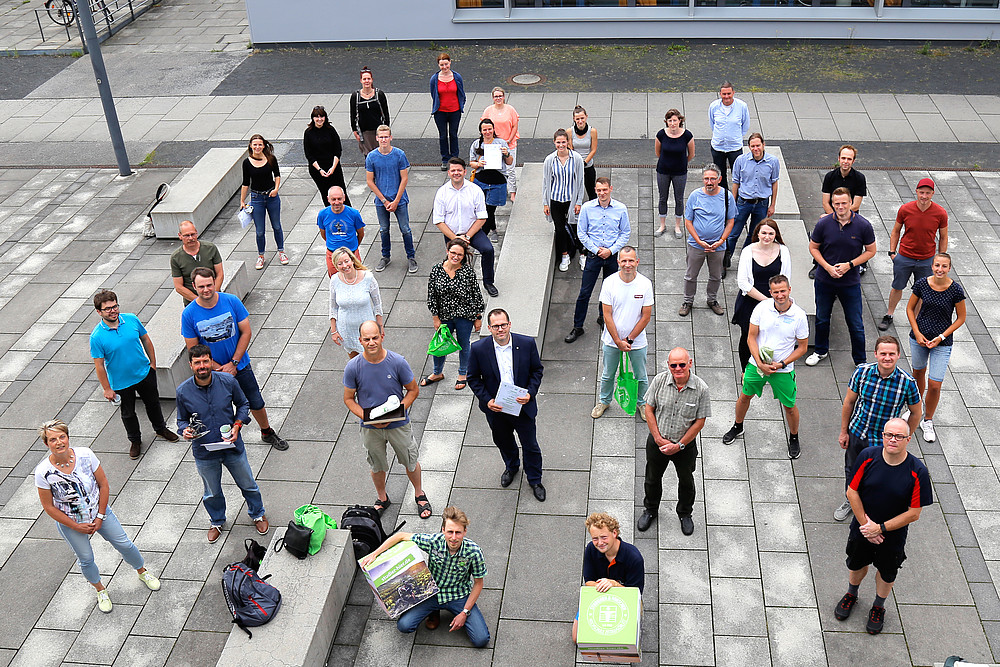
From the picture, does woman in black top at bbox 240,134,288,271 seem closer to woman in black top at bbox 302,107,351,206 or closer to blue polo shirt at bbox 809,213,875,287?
woman in black top at bbox 302,107,351,206

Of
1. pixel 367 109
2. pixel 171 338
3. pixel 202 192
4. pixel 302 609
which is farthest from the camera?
pixel 202 192

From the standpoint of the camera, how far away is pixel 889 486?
653 cm

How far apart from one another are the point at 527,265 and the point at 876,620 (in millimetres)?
5888

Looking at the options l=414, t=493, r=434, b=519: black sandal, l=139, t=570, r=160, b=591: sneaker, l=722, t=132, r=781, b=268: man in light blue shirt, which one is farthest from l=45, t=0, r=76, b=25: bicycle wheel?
l=414, t=493, r=434, b=519: black sandal

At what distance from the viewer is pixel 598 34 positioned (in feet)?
65.1

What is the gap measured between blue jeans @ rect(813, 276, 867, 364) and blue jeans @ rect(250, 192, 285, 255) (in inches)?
273

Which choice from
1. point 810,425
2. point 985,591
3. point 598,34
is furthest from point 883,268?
point 598,34

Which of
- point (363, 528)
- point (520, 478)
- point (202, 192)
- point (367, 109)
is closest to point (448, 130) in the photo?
point (367, 109)

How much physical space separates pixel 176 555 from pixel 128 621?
742 mm

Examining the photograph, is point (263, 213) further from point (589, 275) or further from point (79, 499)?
point (79, 499)

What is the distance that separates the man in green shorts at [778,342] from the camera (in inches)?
328

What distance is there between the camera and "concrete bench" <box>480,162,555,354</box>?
10352 millimetres

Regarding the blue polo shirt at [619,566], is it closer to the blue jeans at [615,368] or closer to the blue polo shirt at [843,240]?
the blue jeans at [615,368]

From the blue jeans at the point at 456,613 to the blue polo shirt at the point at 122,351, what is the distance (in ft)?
12.8
